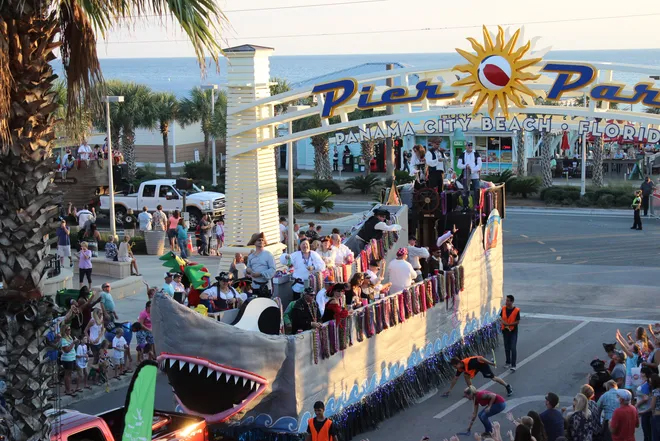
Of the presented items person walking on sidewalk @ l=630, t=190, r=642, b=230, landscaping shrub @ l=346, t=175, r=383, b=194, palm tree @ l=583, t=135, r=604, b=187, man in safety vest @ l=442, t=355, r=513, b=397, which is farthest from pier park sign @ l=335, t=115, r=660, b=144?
landscaping shrub @ l=346, t=175, r=383, b=194

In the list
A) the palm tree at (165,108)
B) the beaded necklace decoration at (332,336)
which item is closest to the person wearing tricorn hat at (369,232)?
the beaded necklace decoration at (332,336)

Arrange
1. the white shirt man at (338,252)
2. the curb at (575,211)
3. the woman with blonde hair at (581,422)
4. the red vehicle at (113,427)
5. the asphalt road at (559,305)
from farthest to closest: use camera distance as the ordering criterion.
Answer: the curb at (575,211) → the white shirt man at (338,252) → the asphalt road at (559,305) → the woman with blonde hair at (581,422) → the red vehicle at (113,427)

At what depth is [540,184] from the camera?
145 feet

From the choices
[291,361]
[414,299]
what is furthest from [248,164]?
[291,361]

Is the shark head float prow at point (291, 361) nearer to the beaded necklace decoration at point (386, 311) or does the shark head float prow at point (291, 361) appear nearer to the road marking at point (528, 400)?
the beaded necklace decoration at point (386, 311)

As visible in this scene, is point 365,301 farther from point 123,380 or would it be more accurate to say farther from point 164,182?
point 164,182

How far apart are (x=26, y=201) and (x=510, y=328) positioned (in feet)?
37.1

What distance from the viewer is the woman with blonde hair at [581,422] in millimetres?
11453

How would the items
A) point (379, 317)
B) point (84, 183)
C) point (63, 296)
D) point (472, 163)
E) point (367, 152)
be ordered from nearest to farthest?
1. point (379, 317)
2. point (472, 163)
3. point (63, 296)
4. point (84, 183)
5. point (367, 152)

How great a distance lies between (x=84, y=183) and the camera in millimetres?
37594

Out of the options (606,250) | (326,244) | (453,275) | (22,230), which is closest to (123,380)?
(326,244)

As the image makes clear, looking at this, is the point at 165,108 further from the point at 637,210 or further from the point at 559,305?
the point at 559,305

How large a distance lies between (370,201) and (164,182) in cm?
1122

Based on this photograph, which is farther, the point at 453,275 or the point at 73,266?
the point at 73,266
